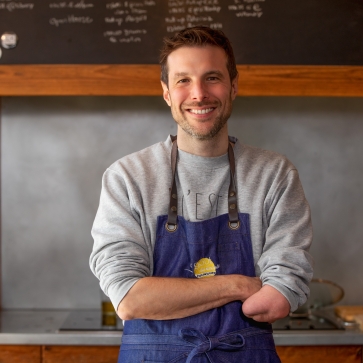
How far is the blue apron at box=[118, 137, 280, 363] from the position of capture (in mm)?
1510

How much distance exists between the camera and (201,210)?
1636 millimetres

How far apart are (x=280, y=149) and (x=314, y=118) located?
0.22 metres

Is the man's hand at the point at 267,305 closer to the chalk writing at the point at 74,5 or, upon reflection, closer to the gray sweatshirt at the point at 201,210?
the gray sweatshirt at the point at 201,210

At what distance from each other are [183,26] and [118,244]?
124 cm

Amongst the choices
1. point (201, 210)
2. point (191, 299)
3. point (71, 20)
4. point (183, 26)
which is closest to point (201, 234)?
point (201, 210)

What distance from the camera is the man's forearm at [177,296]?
149cm

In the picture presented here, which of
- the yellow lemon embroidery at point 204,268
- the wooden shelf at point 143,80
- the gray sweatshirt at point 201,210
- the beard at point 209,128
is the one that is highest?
the wooden shelf at point 143,80

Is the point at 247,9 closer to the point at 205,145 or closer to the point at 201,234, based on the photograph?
the point at 205,145

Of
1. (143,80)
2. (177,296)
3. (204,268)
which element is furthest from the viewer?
(143,80)

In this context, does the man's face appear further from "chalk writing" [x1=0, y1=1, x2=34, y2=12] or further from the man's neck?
"chalk writing" [x1=0, y1=1, x2=34, y2=12]

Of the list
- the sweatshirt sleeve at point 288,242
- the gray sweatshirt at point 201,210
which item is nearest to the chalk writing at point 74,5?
the gray sweatshirt at point 201,210

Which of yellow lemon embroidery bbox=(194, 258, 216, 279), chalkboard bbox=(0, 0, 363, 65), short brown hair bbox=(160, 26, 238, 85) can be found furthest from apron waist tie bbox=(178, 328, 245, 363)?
chalkboard bbox=(0, 0, 363, 65)

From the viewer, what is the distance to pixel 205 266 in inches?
Answer: 63.1

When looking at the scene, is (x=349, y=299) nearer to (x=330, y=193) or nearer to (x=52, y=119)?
(x=330, y=193)
